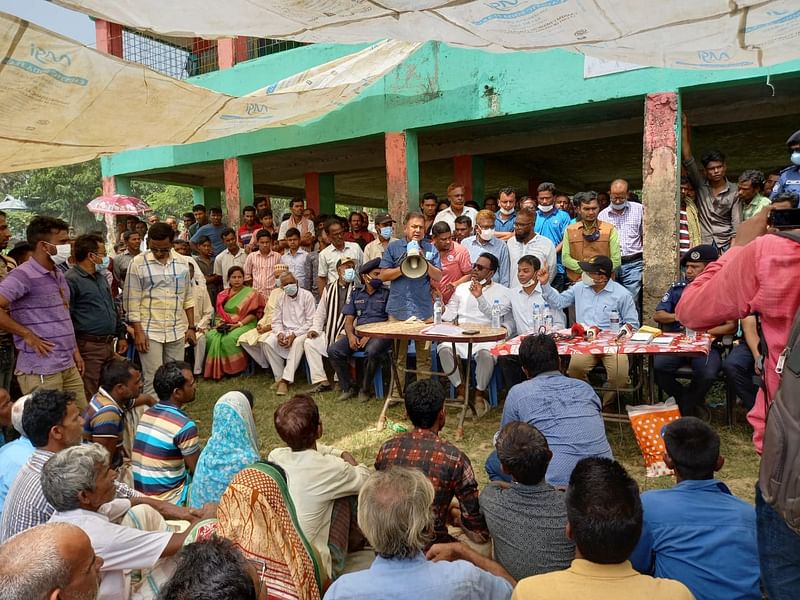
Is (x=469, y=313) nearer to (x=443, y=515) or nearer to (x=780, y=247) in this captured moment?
(x=443, y=515)

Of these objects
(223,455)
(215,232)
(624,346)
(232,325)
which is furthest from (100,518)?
(215,232)

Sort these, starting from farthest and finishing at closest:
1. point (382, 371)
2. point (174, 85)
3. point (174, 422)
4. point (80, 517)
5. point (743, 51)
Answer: point (382, 371) < point (174, 85) < point (743, 51) < point (174, 422) < point (80, 517)

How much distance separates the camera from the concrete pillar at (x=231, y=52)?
9.62 m

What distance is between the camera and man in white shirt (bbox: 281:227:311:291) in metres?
8.05

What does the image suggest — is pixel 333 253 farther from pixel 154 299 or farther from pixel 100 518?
pixel 100 518

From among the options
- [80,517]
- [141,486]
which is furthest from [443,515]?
[141,486]

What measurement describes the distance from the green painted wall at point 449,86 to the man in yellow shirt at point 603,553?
5.68 meters

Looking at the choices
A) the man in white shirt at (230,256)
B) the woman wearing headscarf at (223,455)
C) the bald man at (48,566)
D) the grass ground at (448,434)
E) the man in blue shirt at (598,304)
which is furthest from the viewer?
the man in white shirt at (230,256)

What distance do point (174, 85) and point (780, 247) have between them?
15.2ft

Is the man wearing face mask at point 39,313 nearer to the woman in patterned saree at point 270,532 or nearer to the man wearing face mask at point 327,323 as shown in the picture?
the man wearing face mask at point 327,323

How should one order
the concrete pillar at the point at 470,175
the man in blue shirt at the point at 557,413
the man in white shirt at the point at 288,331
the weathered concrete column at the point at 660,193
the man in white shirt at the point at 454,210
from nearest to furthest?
1. the man in blue shirt at the point at 557,413
2. the weathered concrete column at the point at 660,193
3. the man in white shirt at the point at 288,331
4. the man in white shirt at the point at 454,210
5. the concrete pillar at the point at 470,175

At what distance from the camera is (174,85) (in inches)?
192

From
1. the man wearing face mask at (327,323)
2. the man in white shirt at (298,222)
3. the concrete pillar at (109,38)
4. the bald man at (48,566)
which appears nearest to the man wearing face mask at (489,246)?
the man wearing face mask at (327,323)

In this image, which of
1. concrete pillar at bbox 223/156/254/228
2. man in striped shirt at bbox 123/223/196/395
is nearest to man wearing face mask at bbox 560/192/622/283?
man in striped shirt at bbox 123/223/196/395
